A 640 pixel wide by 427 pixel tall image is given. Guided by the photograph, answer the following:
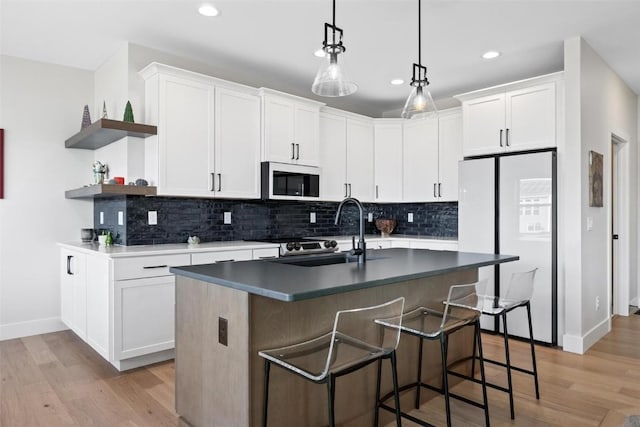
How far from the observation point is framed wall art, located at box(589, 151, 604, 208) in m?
3.74

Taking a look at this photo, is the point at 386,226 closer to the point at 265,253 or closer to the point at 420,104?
the point at 265,253

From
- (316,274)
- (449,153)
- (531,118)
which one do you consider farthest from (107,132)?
(531,118)

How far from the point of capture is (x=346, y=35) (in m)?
3.52

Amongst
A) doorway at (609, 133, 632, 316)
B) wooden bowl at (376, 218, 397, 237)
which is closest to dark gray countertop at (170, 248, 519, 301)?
wooden bowl at (376, 218, 397, 237)

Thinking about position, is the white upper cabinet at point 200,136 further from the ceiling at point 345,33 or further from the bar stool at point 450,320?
the bar stool at point 450,320

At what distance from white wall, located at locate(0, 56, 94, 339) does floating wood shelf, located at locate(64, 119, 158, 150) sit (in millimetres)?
282

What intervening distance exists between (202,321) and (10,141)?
3134 mm

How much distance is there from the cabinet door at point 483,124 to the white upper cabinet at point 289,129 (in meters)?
1.58

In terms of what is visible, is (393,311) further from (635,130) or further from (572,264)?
(635,130)

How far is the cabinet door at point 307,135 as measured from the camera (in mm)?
4484

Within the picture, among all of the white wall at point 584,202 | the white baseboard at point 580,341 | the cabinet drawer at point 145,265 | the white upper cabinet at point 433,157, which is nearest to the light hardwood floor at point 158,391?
the white baseboard at point 580,341

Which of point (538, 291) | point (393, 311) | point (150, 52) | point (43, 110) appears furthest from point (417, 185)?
point (43, 110)

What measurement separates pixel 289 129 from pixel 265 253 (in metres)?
1.37

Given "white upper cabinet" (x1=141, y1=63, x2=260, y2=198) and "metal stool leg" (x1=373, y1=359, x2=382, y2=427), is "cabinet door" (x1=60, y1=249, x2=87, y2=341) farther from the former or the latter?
"metal stool leg" (x1=373, y1=359, x2=382, y2=427)
